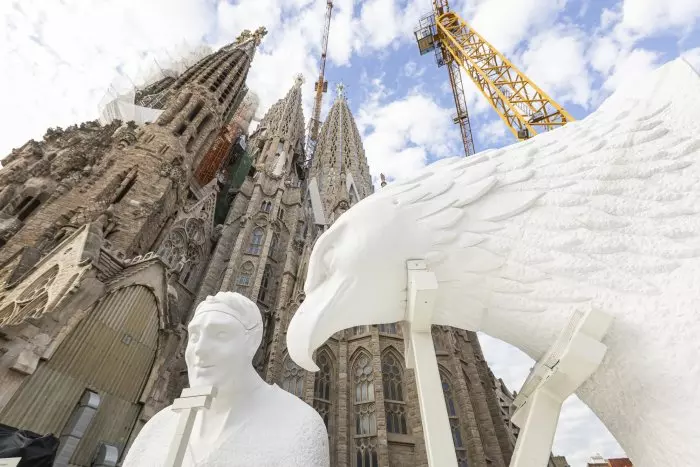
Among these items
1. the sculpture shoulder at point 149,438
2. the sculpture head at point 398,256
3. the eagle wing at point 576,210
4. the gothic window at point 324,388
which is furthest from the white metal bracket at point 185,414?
the gothic window at point 324,388

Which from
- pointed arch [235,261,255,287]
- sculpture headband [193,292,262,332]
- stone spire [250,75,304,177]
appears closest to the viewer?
sculpture headband [193,292,262,332]

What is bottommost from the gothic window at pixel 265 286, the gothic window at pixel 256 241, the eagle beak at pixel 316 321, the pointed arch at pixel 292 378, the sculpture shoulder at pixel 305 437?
the sculpture shoulder at pixel 305 437

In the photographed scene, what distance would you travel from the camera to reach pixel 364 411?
524 inches

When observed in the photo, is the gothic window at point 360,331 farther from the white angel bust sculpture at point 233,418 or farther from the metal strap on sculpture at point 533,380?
the metal strap on sculpture at point 533,380

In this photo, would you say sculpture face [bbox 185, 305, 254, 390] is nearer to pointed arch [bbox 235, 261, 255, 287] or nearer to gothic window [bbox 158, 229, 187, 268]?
gothic window [bbox 158, 229, 187, 268]

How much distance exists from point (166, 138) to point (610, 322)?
59.7 ft

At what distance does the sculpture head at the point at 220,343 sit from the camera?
1823mm

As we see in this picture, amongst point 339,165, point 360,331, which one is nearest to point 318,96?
point 339,165

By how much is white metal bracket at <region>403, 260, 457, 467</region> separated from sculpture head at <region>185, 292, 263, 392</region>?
0.96 metres

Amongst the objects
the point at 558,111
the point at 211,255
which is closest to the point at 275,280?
the point at 211,255

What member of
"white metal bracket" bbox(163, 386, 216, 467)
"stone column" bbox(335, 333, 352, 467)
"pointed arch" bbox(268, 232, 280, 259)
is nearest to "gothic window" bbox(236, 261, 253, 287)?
"pointed arch" bbox(268, 232, 280, 259)

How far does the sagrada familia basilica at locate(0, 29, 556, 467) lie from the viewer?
6.96 m

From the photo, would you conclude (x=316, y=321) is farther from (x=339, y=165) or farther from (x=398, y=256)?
(x=339, y=165)

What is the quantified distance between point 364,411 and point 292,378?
123 inches
